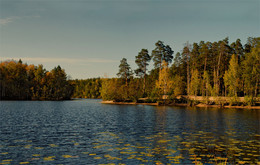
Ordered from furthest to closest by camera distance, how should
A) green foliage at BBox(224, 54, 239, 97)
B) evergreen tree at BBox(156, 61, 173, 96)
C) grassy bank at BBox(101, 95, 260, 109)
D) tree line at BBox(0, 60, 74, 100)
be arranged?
1. tree line at BBox(0, 60, 74, 100)
2. evergreen tree at BBox(156, 61, 173, 96)
3. green foliage at BBox(224, 54, 239, 97)
4. grassy bank at BBox(101, 95, 260, 109)

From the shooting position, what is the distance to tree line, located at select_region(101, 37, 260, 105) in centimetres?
7775

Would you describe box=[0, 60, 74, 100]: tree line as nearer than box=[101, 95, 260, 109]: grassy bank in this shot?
No

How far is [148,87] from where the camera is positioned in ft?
349

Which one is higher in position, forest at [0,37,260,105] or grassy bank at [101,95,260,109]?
forest at [0,37,260,105]

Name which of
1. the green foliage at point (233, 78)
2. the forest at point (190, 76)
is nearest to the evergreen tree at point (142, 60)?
the forest at point (190, 76)

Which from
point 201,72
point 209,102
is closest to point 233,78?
point 209,102

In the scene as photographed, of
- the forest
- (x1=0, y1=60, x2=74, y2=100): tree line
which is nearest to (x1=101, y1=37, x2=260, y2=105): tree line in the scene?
the forest

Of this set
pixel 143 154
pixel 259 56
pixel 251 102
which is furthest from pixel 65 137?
pixel 259 56

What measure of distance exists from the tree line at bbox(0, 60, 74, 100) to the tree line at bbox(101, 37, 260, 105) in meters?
57.3

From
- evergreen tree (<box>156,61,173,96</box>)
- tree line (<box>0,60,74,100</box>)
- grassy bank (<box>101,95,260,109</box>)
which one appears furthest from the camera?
tree line (<box>0,60,74,100</box>)

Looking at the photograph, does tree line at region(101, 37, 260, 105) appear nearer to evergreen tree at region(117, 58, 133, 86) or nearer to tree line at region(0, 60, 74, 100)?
evergreen tree at region(117, 58, 133, 86)

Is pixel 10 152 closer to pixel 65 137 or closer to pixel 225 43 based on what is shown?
pixel 65 137

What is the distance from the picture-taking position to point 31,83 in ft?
479

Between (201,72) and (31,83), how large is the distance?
344ft
